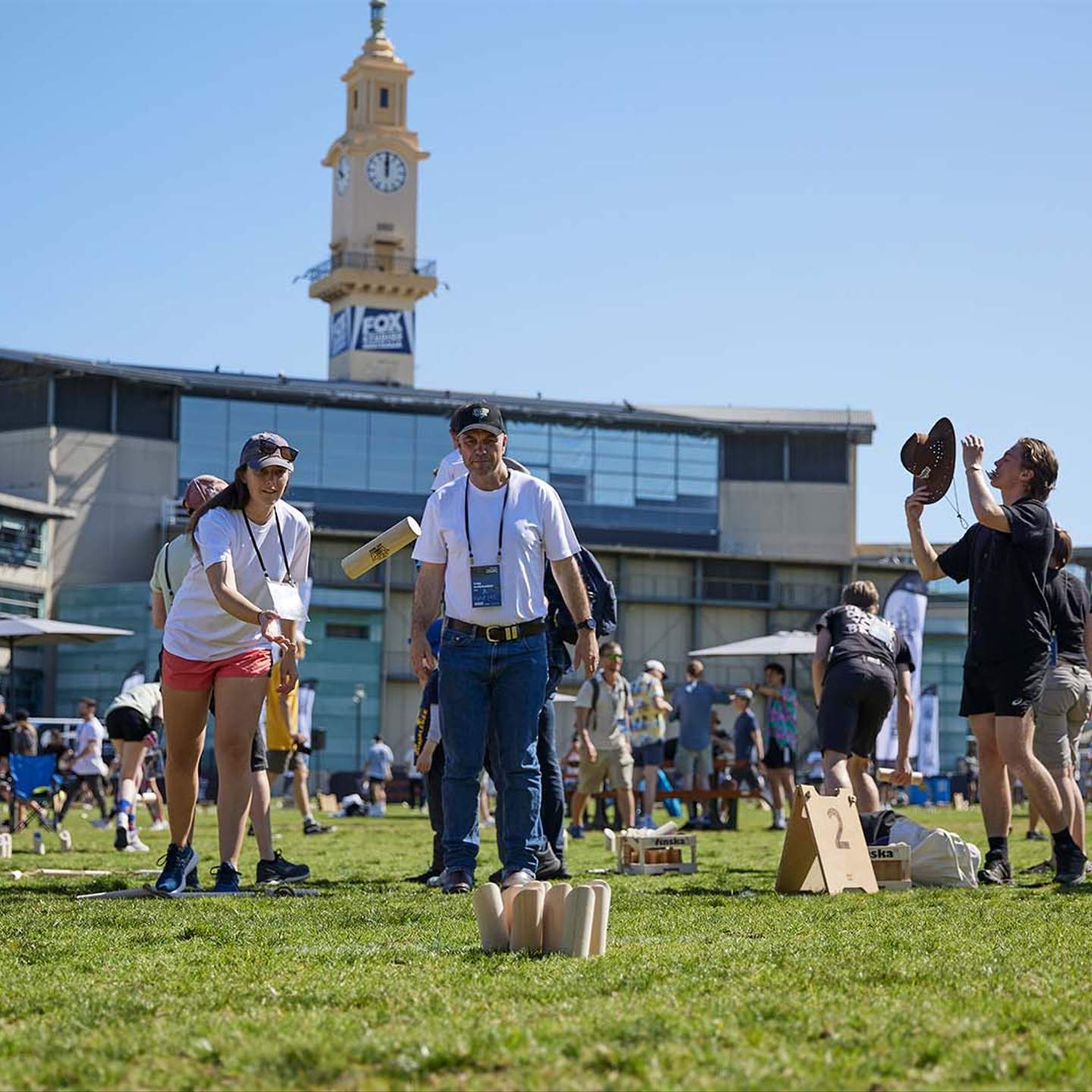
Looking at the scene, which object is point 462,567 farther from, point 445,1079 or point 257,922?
point 445,1079

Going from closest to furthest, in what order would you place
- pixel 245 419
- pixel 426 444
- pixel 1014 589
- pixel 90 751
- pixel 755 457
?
pixel 1014 589
pixel 90 751
pixel 245 419
pixel 426 444
pixel 755 457

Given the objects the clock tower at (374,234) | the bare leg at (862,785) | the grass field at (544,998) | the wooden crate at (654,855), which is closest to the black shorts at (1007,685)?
the grass field at (544,998)

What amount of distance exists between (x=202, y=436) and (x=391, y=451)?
7.59 meters

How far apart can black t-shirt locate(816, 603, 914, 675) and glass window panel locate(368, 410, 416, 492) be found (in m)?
63.3

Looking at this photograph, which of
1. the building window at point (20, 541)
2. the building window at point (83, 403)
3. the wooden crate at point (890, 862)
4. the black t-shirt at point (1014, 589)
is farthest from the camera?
the building window at point (83, 403)

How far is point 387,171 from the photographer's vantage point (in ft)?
318

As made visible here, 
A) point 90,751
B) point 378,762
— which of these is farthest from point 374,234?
point 90,751

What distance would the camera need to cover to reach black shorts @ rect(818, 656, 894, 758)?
10.6 metres

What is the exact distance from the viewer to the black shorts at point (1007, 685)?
8594 millimetres

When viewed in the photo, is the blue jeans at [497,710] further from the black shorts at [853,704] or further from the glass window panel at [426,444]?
the glass window panel at [426,444]

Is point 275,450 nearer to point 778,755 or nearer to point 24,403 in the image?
point 778,755

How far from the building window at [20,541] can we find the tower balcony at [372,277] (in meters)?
32.3

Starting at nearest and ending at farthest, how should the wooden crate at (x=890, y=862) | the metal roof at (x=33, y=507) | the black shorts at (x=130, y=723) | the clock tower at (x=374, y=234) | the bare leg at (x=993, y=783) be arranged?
the wooden crate at (x=890, y=862), the bare leg at (x=993, y=783), the black shorts at (x=130, y=723), the metal roof at (x=33, y=507), the clock tower at (x=374, y=234)

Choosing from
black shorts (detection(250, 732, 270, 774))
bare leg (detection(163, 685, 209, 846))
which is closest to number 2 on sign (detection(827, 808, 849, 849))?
black shorts (detection(250, 732, 270, 774))
